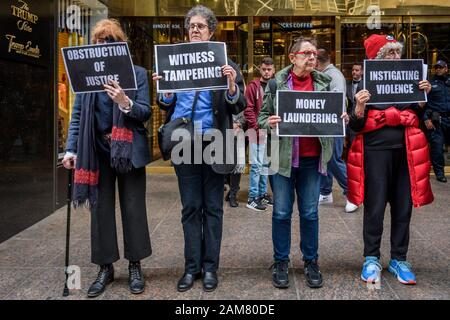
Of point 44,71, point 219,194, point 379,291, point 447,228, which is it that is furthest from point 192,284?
point 44,71

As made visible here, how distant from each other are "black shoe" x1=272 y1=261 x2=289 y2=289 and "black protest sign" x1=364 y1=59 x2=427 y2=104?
4.84 ft

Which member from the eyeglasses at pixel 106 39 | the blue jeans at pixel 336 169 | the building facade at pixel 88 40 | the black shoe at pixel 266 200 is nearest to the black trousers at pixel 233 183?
the black shoe at pixel 266 200

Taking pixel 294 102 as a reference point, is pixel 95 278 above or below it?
below

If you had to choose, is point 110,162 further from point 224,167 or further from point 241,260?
point 241,260

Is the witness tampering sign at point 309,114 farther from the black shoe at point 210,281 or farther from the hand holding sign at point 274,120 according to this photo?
the black shoe at point 210,281

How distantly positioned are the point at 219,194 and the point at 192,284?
2.45 feet

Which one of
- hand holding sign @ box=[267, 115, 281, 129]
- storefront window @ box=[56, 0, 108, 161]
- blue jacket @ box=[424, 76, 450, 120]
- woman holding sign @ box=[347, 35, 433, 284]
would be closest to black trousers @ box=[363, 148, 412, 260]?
woman holding sign @ box=[347, 35, 433, 284]

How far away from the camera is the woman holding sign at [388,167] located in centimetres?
397

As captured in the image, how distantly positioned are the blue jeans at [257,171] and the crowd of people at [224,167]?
2.83 metres

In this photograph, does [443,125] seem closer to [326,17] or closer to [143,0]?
[326,17]

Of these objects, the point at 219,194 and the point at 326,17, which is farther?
the point at 326,17

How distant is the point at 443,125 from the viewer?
897cm

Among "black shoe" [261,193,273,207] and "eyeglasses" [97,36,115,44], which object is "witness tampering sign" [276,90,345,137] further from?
"black shoe" [261,193,273,207]

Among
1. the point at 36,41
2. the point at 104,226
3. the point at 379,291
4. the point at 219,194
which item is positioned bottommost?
the point at 379,291
